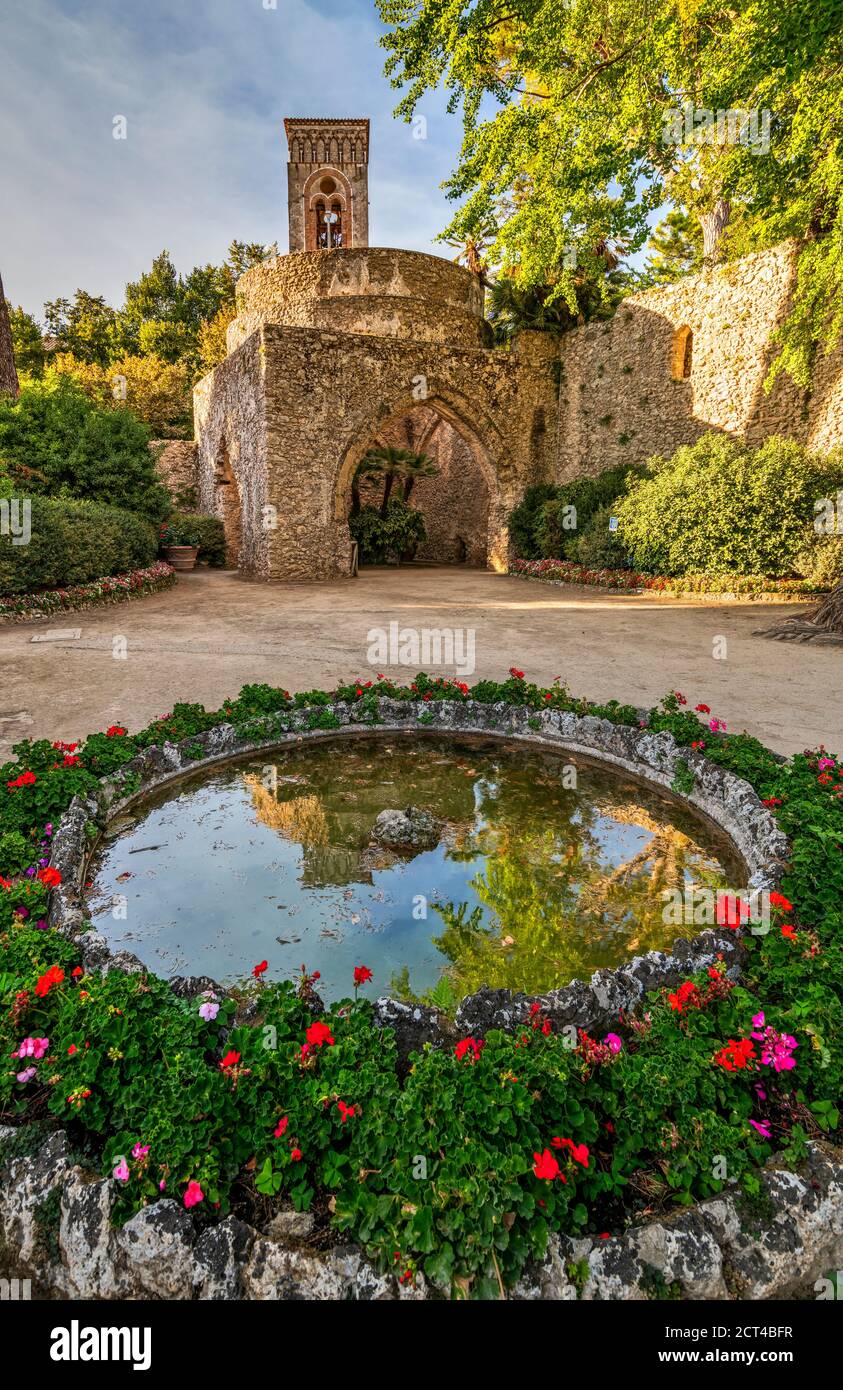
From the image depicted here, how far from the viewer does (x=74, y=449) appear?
40.1ft

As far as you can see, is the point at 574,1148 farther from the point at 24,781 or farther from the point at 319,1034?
the point at 24,781

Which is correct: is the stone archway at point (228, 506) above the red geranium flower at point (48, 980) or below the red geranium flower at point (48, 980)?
above

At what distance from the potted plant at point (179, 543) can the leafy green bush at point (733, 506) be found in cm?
1170

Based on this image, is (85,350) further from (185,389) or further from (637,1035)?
(637,1035)

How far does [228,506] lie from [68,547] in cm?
1005

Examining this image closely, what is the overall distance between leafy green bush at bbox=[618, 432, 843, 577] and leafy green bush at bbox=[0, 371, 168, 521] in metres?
10.8

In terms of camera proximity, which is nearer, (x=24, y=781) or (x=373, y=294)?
(x=24, y=781)

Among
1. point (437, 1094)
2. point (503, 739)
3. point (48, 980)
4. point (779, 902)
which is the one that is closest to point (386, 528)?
point (503, 739)

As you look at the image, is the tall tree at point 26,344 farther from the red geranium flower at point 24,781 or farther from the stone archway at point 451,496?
the red geranium flower at point 24,781

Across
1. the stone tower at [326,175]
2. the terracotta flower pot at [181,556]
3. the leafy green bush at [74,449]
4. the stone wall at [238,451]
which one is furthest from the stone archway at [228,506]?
the stone tower at [326,175]

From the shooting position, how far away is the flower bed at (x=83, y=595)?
9242 millimetres

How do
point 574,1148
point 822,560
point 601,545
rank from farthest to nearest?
point 601,545 < point 822,560 < point 574,1148

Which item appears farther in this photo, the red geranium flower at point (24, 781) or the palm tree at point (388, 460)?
the palm tree at point (388, 460)
